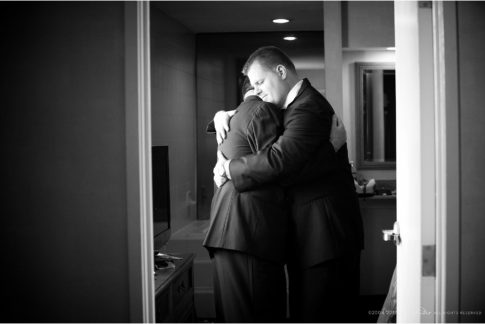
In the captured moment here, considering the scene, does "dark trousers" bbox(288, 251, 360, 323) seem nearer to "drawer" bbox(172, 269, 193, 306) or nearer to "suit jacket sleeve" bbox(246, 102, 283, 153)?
"suit jacket sleeve" bbox(246, 102, 283, 153)

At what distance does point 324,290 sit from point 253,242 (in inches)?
14.9

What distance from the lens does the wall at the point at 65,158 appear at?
1657mm

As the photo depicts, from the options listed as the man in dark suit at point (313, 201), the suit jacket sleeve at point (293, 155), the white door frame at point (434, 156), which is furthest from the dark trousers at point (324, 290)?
the white door frame at point (434, 156)

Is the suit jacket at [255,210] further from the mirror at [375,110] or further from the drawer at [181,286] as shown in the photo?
the mirror at [375,110]

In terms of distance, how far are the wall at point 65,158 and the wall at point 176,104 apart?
2.34 metres

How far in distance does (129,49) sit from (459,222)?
109 centimetres

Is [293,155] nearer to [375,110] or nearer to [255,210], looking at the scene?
[255,210]

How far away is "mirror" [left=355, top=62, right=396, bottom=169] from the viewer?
14.6 ft

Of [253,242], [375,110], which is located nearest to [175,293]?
[253,242]

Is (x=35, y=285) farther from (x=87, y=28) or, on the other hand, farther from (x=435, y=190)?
(x=435, y=190)

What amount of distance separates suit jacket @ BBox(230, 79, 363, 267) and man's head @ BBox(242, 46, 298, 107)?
0.66 feet

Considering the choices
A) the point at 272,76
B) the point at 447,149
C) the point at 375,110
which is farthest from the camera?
the point at 375,110

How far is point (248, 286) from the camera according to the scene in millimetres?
2307

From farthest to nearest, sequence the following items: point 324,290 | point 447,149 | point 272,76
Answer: point 272,76
point 324,290
point 447,149
